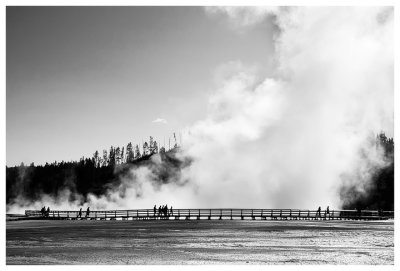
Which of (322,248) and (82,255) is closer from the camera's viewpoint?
(82,255)

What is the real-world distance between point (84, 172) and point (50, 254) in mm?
184013

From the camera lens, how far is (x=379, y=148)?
159 m

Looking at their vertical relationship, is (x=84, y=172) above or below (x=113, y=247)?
above

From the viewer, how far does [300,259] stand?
1769cm

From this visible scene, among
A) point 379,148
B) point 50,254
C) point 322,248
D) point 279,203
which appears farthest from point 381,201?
point 50,254
